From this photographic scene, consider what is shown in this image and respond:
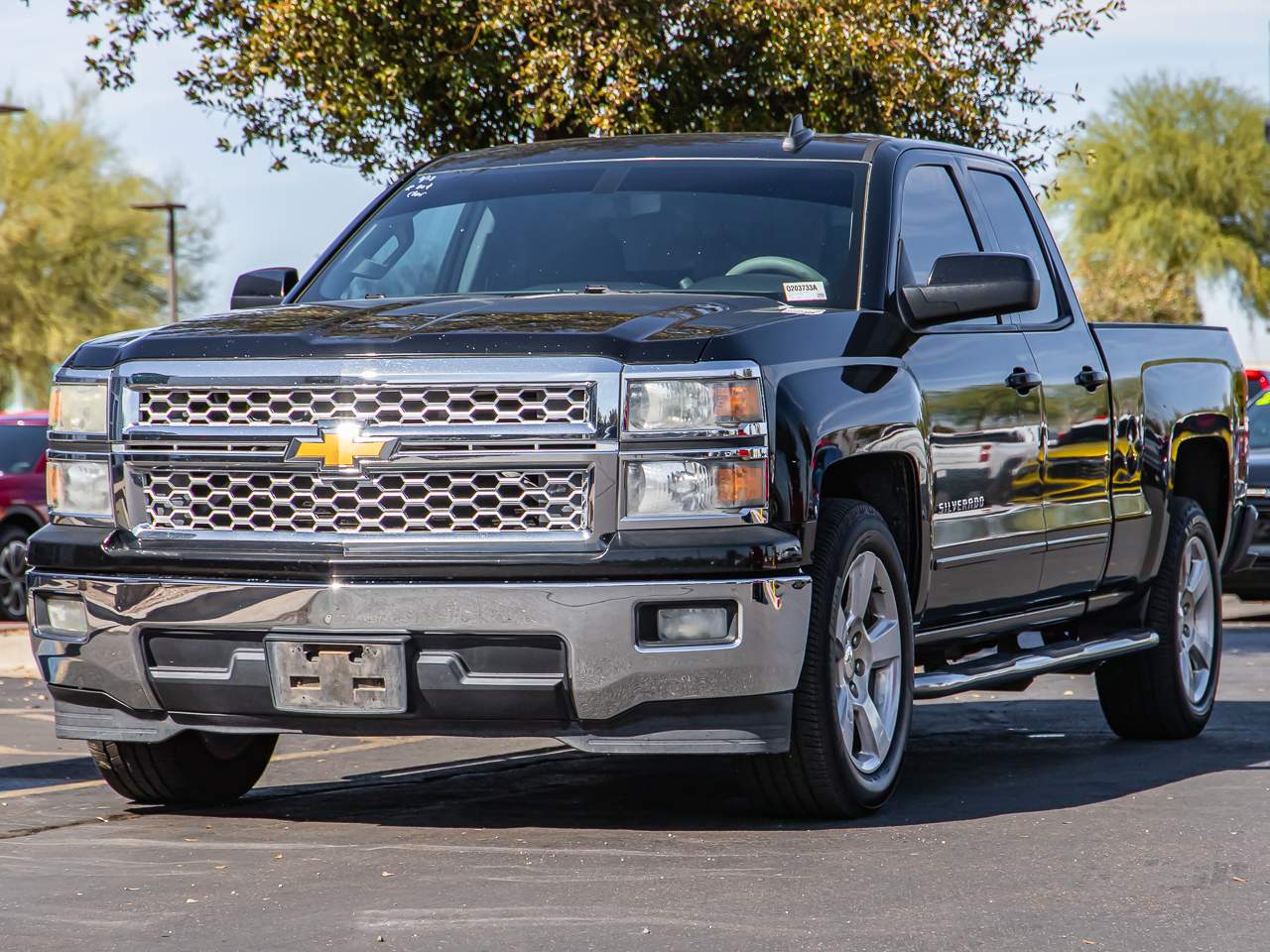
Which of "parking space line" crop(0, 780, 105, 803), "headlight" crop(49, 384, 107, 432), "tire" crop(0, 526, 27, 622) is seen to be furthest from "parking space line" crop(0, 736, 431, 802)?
"tire" crop(0, 526, 27, 622)

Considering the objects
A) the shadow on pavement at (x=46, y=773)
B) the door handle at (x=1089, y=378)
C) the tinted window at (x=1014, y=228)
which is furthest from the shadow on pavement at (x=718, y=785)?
the tinted window at (x=1014, y=228)

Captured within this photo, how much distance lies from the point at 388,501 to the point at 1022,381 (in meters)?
2.51

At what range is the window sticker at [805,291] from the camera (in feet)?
22.0

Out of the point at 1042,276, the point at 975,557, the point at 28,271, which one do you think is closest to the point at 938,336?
the point at 975,557

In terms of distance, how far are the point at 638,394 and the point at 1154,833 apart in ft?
6.21

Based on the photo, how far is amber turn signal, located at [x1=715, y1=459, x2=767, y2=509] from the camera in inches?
225

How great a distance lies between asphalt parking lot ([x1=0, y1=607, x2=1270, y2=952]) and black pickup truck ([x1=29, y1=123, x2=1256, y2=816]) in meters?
0.31

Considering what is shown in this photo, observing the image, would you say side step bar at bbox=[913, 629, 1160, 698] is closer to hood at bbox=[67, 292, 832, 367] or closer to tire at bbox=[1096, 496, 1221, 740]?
tire at bbox=[1096, 496, 1221, 740]

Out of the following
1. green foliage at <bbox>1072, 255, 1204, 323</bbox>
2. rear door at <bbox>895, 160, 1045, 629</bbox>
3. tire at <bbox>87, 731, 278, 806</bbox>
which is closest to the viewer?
tire at <bbox>87, 731, 278, 806</bbox>

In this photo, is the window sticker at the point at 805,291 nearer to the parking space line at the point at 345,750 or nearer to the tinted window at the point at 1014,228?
the tinted window at the point at 1014,228

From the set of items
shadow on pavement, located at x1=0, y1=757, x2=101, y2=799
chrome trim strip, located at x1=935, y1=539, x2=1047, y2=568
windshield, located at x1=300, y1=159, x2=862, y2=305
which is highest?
windshield, located at x1=300, y1=159, x2=862, y2=305

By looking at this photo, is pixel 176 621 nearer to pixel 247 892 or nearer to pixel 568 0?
pixel 247 892

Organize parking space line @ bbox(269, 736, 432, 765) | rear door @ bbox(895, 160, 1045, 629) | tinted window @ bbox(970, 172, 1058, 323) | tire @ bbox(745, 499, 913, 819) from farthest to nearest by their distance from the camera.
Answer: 1. parking space line @ bbox(269, 736, 432, 765)
2. tinted window @ bbox(970, 172, 1058, 323)
3. rear door @ bbox(895, 160, 1045, 629)
4. tire @ bbox(745, 499, 913, 819)

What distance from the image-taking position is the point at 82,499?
6.23 m
